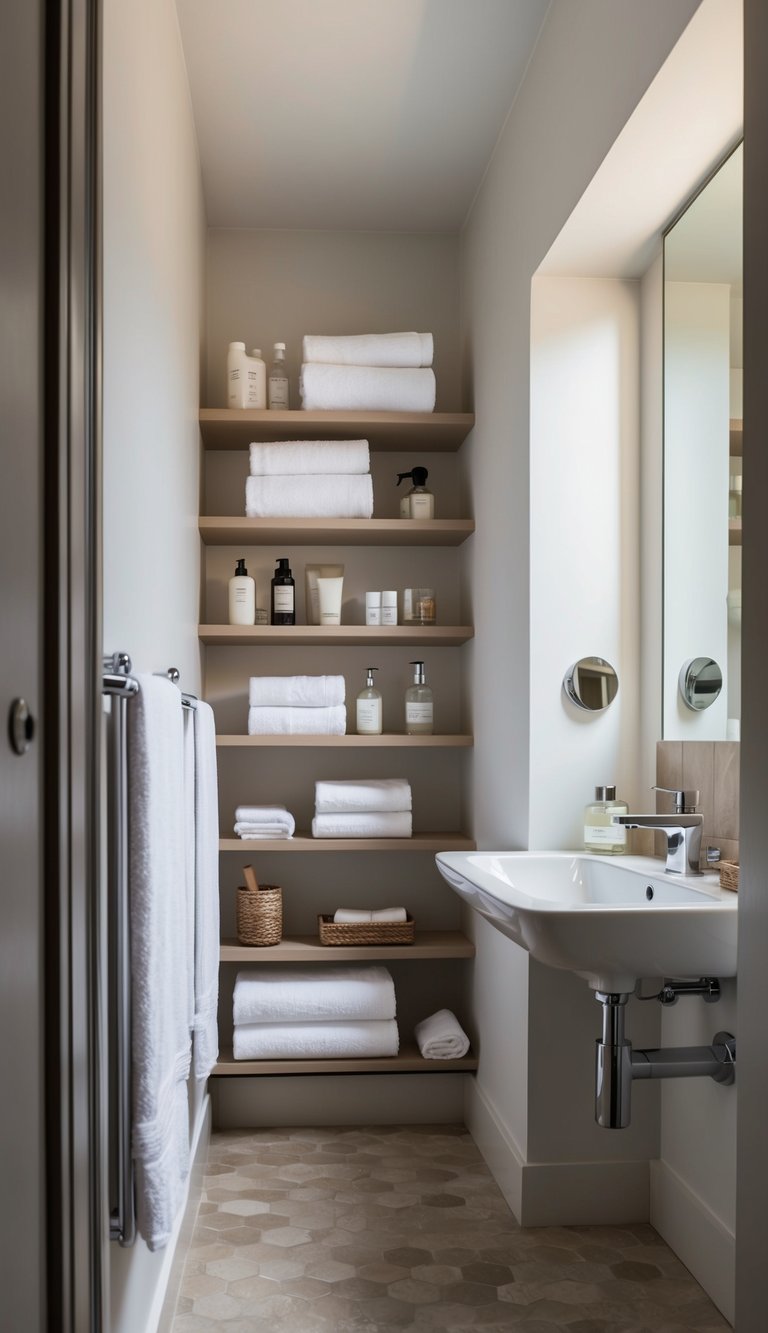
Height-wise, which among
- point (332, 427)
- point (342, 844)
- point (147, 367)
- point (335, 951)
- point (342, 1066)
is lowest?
point (342, 1066)

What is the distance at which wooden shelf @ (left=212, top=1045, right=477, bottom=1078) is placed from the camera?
288 centimetres

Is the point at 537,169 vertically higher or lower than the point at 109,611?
higher

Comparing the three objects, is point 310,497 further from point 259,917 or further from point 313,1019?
point 313,1019

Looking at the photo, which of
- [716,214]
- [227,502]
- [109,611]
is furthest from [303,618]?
[109,611]

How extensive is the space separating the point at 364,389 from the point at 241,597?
25.9 inches

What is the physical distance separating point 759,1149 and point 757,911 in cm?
24

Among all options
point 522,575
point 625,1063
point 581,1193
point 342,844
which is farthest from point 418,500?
point 581,1193

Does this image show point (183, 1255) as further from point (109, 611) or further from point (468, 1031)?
point (109, 611)

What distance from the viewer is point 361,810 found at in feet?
9.88

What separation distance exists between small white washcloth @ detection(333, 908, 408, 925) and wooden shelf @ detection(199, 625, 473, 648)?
746 mm

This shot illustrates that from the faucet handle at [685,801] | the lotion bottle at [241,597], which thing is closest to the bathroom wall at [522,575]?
the faucet handle at [685,801]

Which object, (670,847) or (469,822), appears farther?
(469,822)

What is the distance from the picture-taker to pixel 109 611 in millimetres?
1445

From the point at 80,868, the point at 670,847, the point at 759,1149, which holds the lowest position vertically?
the point at 759,1149
